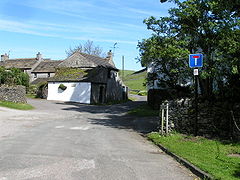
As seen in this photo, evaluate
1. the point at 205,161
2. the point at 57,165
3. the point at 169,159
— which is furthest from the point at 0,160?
the point at 205,161

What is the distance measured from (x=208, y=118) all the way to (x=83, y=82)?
2781 cm

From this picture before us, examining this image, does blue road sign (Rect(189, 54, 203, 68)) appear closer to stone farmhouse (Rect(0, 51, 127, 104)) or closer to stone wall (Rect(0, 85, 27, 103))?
stone wall (Rect(0, 85, 27, 103))

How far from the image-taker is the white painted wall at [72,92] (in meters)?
37.5

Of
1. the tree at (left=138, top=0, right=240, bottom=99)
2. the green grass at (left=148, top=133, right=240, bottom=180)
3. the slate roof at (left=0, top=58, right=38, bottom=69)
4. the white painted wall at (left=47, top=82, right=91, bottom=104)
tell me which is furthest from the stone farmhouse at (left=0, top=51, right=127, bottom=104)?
the green grass at (left=148, top=133, right=240, bottom=180)

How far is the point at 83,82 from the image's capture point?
3788 centimetres

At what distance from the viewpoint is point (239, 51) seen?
1082cm

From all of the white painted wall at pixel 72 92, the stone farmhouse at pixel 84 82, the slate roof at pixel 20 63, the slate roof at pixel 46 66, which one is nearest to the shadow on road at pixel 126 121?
the white painted wall at pixel 72 92

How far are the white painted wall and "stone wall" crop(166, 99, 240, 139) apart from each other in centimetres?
2533

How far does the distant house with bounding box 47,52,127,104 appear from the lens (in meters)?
37.8

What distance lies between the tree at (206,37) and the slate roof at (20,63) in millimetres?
44881

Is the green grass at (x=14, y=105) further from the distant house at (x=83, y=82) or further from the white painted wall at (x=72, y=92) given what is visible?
the distant house at (x=83, y=82)

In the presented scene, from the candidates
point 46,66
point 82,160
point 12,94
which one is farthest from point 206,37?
point 46,66

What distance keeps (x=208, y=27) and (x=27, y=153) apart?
367 inches

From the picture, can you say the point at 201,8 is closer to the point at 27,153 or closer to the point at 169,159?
the point at 169,159
